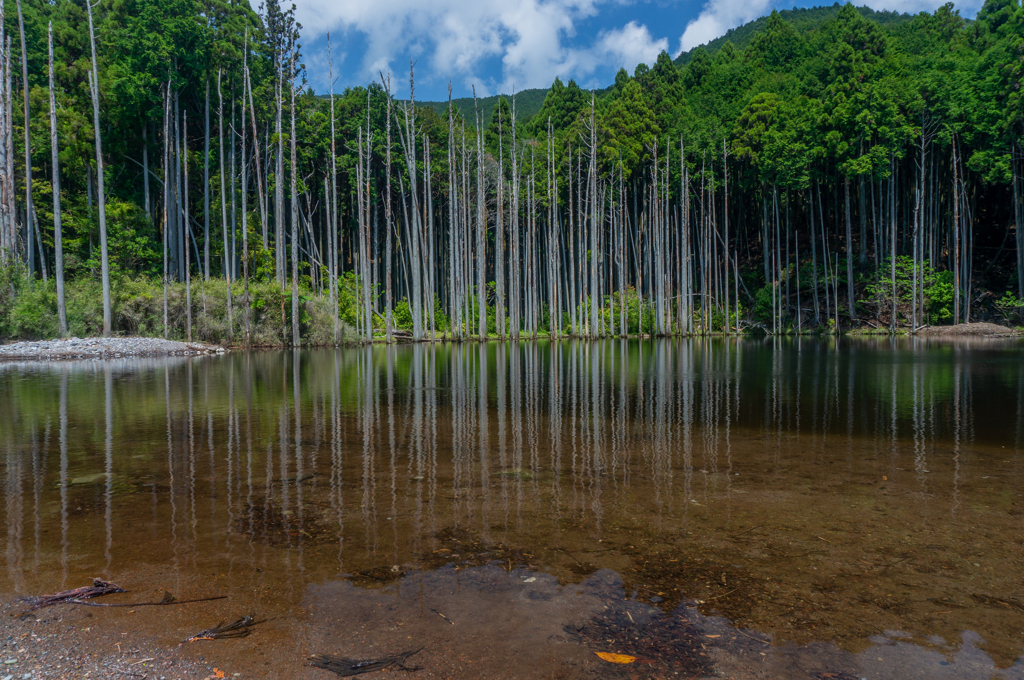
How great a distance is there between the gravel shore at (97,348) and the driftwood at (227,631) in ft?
60.8

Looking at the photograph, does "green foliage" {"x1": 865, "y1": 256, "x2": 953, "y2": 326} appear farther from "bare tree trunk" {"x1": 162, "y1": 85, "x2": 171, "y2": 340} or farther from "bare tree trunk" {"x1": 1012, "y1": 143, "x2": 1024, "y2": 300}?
"bare tree trunk" {"x1": 162, "y1": 85, "x2": 171, "y2": 340}

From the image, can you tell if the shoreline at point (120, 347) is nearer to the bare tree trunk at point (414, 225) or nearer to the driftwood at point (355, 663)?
the bare tree trunk at point (414, 225)

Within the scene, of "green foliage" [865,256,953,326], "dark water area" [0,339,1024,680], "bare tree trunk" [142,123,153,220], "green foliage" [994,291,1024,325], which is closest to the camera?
"dark water area" [0,339,1024,680]

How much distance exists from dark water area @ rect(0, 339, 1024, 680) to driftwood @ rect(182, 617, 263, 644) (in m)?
0.07

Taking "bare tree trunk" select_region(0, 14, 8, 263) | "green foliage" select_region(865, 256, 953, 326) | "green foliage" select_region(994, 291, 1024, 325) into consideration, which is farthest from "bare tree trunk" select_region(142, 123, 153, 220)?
"green foliage" select_region(994, 291, 1024, 325)

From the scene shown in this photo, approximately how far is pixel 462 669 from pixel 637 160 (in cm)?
3345

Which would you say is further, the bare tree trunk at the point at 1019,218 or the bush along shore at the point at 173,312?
the bare tree trunk at the point at 1019,218

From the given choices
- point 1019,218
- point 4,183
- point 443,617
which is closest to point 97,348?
point 4,183

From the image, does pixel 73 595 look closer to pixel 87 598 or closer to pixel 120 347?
pixel 87 598

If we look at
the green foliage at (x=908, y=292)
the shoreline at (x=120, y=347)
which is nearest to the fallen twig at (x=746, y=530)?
the shoreline at (x=120, y=347)

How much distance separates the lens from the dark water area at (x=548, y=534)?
215 cm

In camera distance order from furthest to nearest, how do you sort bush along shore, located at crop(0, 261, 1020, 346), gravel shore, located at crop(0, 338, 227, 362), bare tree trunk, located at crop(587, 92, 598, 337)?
1. bare tree trunk, located at crop(587, 92, 598, 337)
2. bush along shore, located at crop(0, 261, 1020, 346)
3. gravel shore, located at crop(0, 338, 227, 362)

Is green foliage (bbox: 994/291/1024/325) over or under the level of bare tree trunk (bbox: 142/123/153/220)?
under

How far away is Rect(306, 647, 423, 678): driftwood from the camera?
1.98 metres
